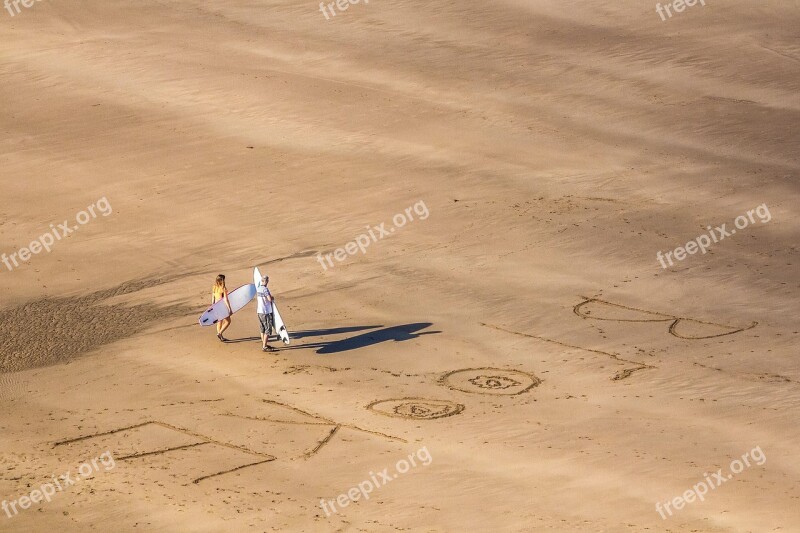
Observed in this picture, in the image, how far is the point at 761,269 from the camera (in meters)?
24.9

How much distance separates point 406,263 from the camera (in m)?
25.5

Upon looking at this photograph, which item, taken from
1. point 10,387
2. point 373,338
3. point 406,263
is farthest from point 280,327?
point 406,263

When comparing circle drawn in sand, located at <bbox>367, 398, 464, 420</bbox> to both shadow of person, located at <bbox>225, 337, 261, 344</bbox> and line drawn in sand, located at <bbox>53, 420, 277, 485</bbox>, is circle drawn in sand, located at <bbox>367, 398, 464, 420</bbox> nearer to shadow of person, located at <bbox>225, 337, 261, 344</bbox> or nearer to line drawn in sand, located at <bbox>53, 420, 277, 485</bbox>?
line drawn in sand, located at <bbox>53, 420, 277, 485</bbox>

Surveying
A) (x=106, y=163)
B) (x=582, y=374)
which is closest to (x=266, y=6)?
(x=106, y=163)

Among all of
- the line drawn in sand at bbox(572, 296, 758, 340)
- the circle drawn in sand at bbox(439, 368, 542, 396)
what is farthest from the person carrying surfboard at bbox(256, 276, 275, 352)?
the line drawn in sand at bbox(572, 296, 758, 340)

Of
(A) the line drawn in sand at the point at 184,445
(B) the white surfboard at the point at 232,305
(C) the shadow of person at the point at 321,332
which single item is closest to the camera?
(A) the line drawn in sand at the point at 184,445

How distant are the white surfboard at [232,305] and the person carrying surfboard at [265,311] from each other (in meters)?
0.80

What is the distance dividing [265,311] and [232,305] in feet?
3.69

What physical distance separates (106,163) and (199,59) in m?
6.66

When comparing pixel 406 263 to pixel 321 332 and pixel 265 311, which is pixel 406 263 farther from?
pixel 265 311

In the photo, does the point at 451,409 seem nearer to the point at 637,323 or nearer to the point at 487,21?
→ the point at 637,323

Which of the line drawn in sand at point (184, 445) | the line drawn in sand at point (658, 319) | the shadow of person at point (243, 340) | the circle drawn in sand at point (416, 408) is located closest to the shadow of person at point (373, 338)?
the shadow of person at point (243, 340)

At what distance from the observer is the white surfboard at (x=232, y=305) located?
856 inches

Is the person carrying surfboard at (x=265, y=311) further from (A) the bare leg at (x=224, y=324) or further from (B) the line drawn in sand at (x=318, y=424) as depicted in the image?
(B) the line drawn in sand at (x=318, y=424)
